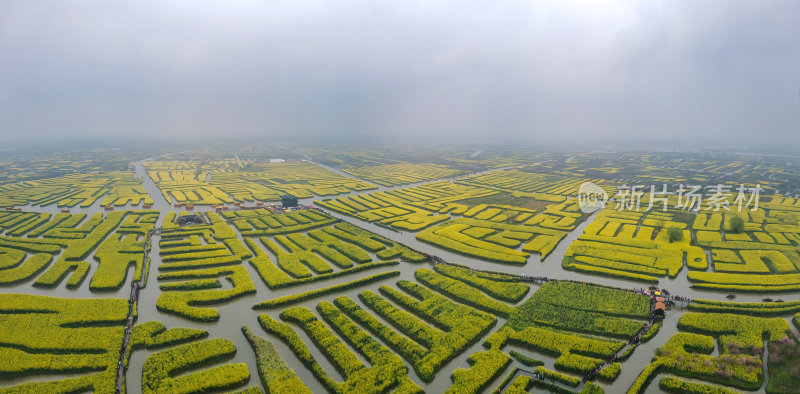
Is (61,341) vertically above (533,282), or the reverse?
(533,282)

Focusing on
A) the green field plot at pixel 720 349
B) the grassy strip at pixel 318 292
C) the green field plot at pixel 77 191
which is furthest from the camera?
the green field plot at pixel 77 191

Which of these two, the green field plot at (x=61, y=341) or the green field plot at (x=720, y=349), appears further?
the green field plot at (x=61, y=341)

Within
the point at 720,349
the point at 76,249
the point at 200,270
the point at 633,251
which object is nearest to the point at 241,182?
the point at 76,249

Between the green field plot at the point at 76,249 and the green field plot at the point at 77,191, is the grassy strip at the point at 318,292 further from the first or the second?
the green field plot at the point at 77,191

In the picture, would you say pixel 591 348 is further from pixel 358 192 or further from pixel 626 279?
pixel 358 192

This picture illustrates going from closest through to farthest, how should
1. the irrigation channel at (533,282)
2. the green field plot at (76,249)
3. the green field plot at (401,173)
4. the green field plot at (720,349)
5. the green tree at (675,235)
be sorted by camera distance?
the green field plot at (720,349) < the irrigation channel at (533,282) < the green field plot at (76,249) < the green tree at (675,235) < the green field plot at (401,173)

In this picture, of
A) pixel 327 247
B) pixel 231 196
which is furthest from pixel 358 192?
pixel 327 247

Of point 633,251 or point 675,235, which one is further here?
point 675,235

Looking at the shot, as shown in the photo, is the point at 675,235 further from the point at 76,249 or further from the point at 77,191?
the point at 77,191

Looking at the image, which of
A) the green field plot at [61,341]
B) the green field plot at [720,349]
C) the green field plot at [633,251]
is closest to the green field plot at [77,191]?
the green field plot at [61,341]
